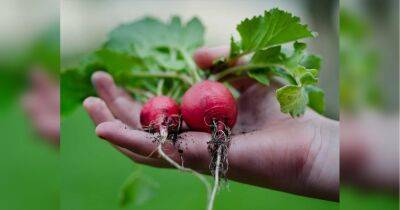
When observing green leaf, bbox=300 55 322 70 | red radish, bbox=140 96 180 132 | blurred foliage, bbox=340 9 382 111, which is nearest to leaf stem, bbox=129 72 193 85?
red radish, bbox=140 96 180 132

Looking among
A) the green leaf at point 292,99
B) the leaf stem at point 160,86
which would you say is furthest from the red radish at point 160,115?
the green leaf at point 292,99

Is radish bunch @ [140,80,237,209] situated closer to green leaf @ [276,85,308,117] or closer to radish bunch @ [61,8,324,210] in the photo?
radish bunch @ [61,8,324,210]

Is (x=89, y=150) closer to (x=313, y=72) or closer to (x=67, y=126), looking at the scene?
(x=67, y=126)

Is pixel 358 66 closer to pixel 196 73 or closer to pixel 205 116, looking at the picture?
pixel 205 116

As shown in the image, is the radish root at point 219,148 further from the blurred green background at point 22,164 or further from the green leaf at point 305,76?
the blurred green background at point 22,164

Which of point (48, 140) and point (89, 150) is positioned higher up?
point (48, 140)

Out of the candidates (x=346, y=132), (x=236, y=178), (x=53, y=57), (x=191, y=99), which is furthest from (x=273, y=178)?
(x=53, y=57)

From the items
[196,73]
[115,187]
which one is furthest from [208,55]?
[115,187]
